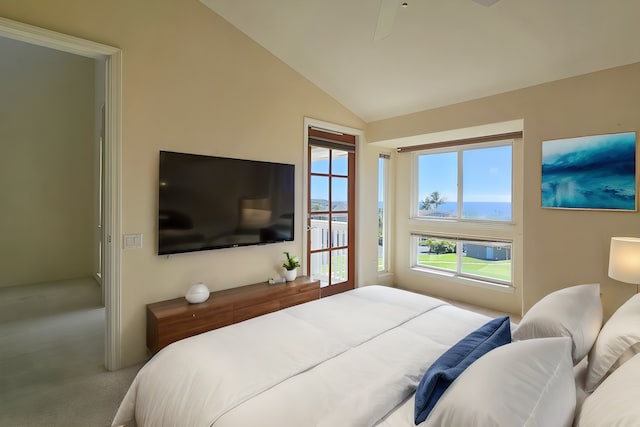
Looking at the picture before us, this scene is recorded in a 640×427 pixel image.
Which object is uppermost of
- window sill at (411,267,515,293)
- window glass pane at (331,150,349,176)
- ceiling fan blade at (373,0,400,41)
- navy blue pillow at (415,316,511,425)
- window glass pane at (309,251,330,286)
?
ceiling fan blade at (373,0,400,41)

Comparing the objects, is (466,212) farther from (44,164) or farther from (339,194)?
(44,164)

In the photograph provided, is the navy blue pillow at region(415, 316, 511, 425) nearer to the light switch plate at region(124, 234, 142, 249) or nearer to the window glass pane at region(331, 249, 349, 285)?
the light switch plate at region(124, 234, 142, 249)

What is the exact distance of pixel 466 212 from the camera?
165 inches

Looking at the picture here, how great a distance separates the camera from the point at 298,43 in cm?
321

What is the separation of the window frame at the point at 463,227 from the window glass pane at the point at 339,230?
1.09m

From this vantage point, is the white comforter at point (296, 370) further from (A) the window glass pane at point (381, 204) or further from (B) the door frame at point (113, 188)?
(A) the window glass pane at point (381, 204)

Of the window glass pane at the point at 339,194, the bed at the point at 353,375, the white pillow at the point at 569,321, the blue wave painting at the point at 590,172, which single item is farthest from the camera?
the window glass pane at the point at 339,194

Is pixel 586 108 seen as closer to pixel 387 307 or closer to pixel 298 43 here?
pixel 387 307

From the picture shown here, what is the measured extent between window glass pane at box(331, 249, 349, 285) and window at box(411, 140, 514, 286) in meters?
1.14

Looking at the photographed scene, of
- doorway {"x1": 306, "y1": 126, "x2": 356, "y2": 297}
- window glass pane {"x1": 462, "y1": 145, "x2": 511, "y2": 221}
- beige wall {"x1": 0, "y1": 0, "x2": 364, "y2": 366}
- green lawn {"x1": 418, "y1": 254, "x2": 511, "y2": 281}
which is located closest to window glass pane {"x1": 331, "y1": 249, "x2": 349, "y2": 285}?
doorway {"x1": 306, "y1": 126, "x2": 356, "y2": 297}

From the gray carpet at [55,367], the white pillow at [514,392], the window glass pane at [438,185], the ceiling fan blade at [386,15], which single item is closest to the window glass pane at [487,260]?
the window glass pane at [438,185]

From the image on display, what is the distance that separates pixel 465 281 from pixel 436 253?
592 millimetres

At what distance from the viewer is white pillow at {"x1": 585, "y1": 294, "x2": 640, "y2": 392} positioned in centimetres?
112

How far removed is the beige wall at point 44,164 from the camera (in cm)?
462
